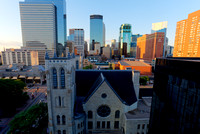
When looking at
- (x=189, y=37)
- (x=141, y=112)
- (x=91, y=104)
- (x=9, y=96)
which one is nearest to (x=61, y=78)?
(x=91, y=104)

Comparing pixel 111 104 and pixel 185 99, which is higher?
pixel 185 99

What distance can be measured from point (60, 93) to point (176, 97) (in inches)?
793

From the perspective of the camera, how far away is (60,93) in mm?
20875

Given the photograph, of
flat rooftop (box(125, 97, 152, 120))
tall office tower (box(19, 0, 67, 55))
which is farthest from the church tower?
tall office tower (box(19, 0, 67, 55))

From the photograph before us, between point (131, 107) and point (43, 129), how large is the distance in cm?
2523

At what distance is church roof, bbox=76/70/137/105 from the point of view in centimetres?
2741

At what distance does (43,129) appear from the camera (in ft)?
91.5

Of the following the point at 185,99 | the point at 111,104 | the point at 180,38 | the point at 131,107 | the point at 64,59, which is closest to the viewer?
the point at 185,99

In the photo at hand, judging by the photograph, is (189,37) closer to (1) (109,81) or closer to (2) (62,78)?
(1) (109,81)

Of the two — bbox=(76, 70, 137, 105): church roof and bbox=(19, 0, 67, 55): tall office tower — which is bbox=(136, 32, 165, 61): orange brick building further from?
bbox=(19, 0, 67, 55): tall office tower

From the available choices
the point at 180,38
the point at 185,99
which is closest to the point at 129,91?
the point at 185,99

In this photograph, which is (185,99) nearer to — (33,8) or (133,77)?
(133,77)

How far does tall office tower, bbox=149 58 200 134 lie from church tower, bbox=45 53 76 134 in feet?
54.0

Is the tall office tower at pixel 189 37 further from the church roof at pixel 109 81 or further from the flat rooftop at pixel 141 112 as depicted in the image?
the church roof at pixel 109 81
